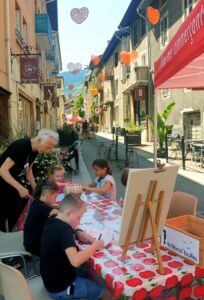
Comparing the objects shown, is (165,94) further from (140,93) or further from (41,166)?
(41,166)

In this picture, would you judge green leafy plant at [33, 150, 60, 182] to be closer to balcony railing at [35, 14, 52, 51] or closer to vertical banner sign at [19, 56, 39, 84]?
vertical banner sign at [19, 56, 39, 84]

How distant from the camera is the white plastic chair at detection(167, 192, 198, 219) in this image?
3830mm

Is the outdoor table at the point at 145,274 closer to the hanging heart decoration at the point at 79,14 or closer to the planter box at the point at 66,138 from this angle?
the hanging heart decoration at the point at 79,14

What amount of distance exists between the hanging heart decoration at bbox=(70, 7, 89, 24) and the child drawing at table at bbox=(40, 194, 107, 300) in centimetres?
1210

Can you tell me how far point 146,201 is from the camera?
2463 millimetres

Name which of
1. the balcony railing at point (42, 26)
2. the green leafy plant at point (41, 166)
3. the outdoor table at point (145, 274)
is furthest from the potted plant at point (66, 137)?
the outdoor table at point (145, 274)

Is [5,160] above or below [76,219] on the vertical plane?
above

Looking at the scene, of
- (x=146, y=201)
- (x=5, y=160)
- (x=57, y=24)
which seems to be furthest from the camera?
(x=57, y=24)

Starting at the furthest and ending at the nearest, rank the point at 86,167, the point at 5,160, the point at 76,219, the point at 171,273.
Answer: the point at 86,167
the point at 5,160
the point at 76,219
the point at 171,273

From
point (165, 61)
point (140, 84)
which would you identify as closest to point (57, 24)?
point (140, 84)

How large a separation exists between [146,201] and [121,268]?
1.54ft

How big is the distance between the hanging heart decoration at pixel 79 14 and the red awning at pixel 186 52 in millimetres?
7986

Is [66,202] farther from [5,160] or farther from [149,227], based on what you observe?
[5,160]

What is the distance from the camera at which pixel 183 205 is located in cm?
394
